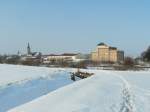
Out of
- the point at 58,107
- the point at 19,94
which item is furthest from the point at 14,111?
the point at 19,94

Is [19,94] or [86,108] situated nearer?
[86,108]

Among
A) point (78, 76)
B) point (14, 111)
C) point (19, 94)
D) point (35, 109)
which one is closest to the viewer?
point (14, 111)

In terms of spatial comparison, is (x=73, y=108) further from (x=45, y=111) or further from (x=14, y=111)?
(x=14, y=111)

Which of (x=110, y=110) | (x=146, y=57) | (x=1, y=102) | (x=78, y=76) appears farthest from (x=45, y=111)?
(x=146, y=57)

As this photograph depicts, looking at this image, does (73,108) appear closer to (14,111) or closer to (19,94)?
(14,111)

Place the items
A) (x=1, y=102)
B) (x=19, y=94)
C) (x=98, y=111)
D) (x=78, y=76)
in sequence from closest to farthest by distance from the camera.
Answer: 1. (x=98, y=111)
2. (x=1, y=102)
3. (x=19, y=94)
4. (x=78, y=76)

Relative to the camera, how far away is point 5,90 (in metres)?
24.8

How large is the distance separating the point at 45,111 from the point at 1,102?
7137 mm

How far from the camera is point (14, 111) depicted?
39.5 ft

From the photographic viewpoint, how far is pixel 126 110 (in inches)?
529

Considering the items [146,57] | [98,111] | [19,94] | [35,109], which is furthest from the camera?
[146,57]

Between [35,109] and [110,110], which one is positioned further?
[110,110]

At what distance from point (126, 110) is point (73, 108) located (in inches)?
69.7

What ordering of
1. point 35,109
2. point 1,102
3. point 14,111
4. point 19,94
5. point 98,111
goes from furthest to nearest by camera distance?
point 19,94 → point 1,102 → point 98,111 → point 35,109 → point 14,111
